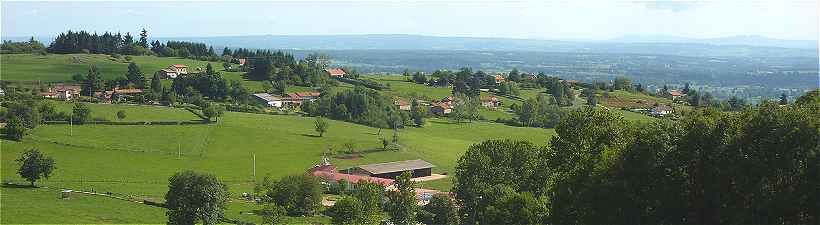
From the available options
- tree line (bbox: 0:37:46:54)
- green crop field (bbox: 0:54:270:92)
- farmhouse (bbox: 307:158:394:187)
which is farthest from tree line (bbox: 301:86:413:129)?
tree line (bbox: 0:37:46:54)

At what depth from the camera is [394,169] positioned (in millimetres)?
55688

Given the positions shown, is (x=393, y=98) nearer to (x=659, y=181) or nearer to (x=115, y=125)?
(x=115, y=125)

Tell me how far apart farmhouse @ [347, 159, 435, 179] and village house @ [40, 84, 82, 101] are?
36.6 m

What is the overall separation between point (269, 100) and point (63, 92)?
21.1m

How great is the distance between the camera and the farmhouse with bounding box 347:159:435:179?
5444cm

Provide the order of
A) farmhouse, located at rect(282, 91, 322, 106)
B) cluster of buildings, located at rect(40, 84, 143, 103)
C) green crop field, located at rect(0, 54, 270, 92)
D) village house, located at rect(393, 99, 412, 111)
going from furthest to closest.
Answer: green crop field, located at rect(0, 54, 270, 92), village house, located at rect(393, 99, 412, 111), farmhouse, located at rect(282, 91, 322, 106), cluster of buildings, located at rect(40, 84, 143, 103)

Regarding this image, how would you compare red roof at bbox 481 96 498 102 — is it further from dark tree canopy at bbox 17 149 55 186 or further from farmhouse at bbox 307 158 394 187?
dark tree canopy at bbox 17 149 55 186

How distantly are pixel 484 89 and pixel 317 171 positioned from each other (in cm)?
6885

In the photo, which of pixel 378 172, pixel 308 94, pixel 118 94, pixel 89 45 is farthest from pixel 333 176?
pixel 89 45

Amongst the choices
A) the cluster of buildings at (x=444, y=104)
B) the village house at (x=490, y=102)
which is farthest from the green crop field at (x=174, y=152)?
the village house at (x=490, y=102)

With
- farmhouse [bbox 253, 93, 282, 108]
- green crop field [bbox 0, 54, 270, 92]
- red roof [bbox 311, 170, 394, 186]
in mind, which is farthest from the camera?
green crop field [bbox 0, 54, 270, 92]

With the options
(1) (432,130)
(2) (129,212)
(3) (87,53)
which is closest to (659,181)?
(2) (129,212)

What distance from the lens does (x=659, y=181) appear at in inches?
790

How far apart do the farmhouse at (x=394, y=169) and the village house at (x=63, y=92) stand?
36629 millimetres
